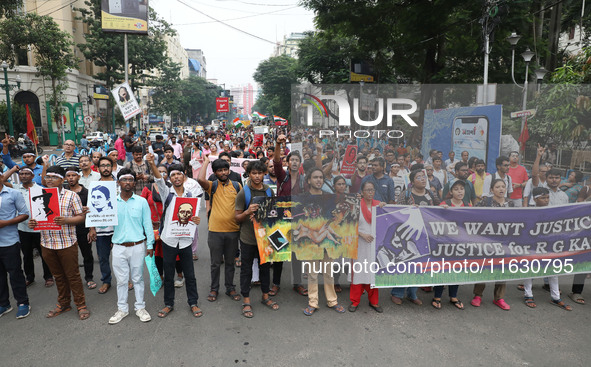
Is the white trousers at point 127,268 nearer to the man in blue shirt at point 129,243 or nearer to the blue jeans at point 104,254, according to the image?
the man in blue shirt at point 129,243

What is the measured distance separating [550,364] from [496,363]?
50 centimetres

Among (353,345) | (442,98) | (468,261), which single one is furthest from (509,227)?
(442,98)

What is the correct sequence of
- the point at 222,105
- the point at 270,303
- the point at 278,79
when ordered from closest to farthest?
the point at 270,303 → the point at 278,79 → the point at 222,105

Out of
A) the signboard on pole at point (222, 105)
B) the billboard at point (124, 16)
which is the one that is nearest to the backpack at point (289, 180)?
the billboard at point (124, 16)

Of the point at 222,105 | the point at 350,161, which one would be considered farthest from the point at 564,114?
the point at 222,105

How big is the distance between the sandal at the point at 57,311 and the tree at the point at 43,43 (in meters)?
27.0

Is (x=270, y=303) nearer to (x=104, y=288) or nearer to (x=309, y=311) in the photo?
(x=309, y=311)

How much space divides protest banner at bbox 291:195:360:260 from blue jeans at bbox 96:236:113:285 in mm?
2717

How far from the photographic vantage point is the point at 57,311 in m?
4.43

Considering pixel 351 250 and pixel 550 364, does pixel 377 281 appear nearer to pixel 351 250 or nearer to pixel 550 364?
pixel 351 250

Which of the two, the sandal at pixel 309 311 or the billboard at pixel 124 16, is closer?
the sandal at pixel 309 311

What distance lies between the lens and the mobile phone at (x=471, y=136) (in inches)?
248

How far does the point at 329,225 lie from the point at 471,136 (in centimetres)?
362

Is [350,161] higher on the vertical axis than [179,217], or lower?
higher
